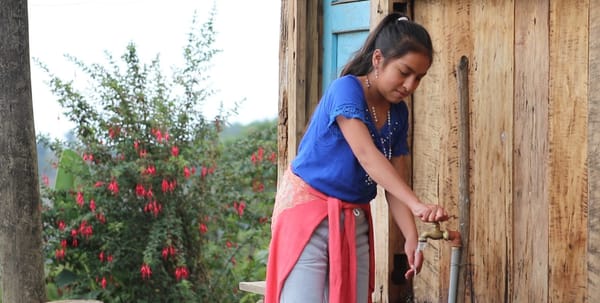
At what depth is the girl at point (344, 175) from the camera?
3520 mm

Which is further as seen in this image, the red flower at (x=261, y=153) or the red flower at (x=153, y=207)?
the red flower at (x=261, y=153)

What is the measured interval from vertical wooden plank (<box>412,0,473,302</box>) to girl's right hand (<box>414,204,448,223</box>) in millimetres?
1012

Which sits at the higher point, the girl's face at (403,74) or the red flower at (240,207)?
the girl's face at (403,74)

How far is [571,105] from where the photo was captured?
3750 millimetres

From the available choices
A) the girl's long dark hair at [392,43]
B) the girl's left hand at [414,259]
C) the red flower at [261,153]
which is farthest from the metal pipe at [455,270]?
the red flower at [261,153]

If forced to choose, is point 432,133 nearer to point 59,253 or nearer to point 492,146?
point 492,146

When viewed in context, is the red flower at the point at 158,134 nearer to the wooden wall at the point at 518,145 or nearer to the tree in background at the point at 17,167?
the tree in background at the point at 17,167

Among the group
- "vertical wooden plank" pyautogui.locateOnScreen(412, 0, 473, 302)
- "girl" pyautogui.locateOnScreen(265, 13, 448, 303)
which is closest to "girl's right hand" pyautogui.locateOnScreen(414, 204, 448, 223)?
"girl" pyautogui.locateOnScreen(265, 13, 448, 303)

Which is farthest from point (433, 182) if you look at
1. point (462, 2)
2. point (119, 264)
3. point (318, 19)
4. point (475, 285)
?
point (119, 264)

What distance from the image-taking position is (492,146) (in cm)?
412

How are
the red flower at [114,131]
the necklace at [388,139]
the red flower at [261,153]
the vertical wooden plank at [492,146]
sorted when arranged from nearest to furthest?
the necklace at [388,139], the vertical wooden plank at [492,146], the red flower at [114,131], the red flower at [261,153]

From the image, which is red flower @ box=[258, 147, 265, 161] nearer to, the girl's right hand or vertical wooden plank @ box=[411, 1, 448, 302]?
vertical wooden plank @ box=[411, 1, 448, 302]

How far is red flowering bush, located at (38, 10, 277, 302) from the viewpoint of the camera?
753 cm

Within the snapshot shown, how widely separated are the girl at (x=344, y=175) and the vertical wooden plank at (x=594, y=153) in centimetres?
57
